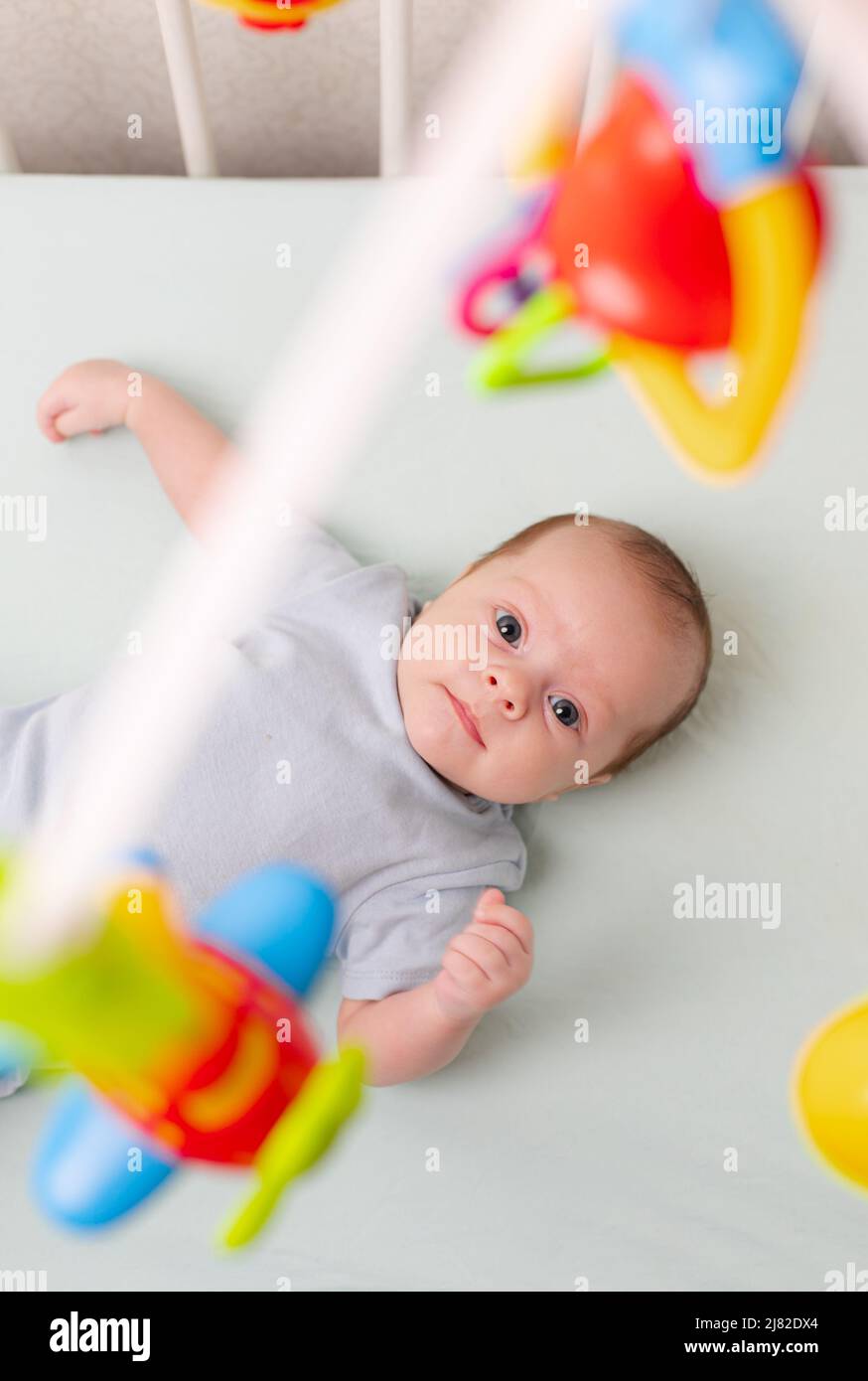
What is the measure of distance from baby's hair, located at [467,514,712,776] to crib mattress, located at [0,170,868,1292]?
0.05 metres

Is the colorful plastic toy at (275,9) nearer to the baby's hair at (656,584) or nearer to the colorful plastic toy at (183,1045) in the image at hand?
the baby's hair at (656,584)

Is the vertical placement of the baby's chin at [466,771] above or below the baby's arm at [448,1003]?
above

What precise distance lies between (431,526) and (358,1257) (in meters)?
0.43

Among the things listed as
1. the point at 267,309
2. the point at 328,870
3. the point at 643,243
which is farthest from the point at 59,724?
the point at 643,243

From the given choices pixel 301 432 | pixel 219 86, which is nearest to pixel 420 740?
pixel 301 432

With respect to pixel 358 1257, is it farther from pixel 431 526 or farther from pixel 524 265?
pixel 524 265

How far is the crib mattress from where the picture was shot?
2.35 ft

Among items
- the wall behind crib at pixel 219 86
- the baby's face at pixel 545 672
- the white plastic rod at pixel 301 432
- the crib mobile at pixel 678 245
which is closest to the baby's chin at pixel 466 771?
the baby's face at pixel 545 672

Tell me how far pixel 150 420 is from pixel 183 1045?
17.0 inches

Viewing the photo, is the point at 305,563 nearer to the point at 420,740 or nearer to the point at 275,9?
the point at 420,740

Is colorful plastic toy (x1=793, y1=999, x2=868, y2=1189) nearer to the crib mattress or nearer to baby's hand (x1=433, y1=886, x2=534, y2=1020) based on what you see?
the crib mattress

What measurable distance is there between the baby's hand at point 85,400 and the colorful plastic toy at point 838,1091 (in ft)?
1.81

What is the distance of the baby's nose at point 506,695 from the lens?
2.20ft

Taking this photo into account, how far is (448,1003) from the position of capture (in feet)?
2.18
